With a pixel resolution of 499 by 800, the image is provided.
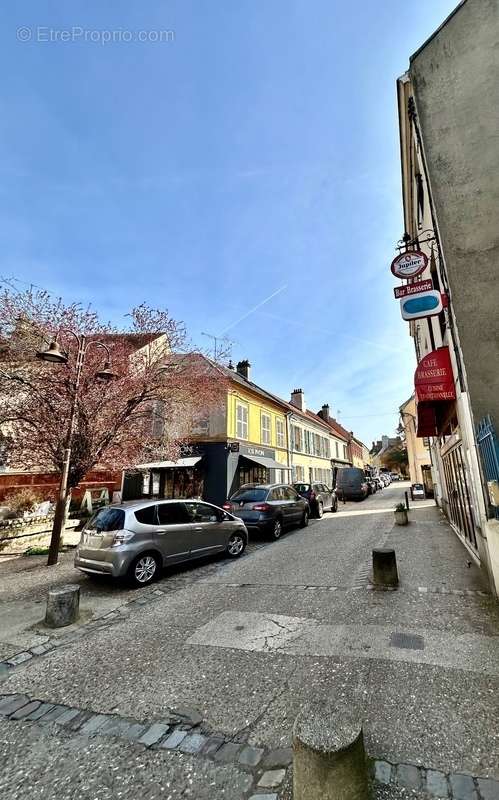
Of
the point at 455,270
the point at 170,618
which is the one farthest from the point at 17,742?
the point at 455,270

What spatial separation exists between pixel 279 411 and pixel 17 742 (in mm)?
22619

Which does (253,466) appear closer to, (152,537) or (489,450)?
(152,537)

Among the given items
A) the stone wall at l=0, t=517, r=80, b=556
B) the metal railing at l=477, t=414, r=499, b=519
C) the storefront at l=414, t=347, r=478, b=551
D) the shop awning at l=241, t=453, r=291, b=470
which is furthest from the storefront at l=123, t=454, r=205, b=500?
the metal railing at l=477, t=414, r=499, b=519

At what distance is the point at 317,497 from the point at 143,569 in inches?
456

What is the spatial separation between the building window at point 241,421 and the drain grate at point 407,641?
1540cm

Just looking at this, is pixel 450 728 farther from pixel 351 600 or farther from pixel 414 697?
pixel 351 600

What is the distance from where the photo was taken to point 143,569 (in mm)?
6668

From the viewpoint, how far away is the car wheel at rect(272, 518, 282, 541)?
11.1 meters

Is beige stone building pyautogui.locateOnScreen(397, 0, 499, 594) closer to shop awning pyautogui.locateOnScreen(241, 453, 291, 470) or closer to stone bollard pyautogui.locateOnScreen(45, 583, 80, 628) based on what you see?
stone bollard pyautogui.locateOnScreen(45, 583, 80, 628)

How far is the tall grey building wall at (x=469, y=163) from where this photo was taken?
238 inches

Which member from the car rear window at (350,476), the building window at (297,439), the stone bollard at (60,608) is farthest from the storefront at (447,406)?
the building window at (297,439)

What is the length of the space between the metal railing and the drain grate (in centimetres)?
229

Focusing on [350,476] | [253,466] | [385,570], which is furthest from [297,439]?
[385,570]

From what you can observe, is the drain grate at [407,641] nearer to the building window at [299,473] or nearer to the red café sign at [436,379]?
the red café sign at [436,379]
